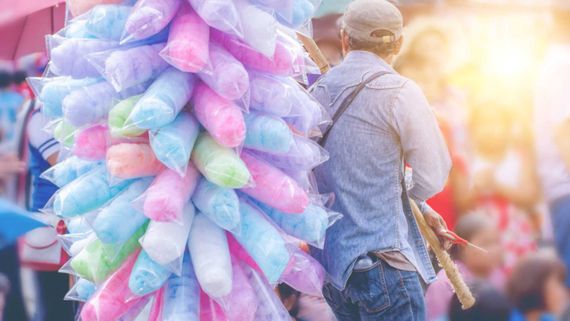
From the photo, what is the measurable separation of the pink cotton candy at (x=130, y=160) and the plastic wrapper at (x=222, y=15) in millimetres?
363

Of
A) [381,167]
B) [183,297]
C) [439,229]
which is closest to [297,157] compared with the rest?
[381,167]

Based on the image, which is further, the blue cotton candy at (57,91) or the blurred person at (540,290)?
the blurred person at (540,290)

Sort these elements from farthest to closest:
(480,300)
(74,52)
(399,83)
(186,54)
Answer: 1. (480,300)
2. (399,83)
3. (74,52)
4. (186,54)

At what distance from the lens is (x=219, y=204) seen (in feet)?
6.80

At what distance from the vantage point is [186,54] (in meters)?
2.02

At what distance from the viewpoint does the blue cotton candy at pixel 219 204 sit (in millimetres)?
2068

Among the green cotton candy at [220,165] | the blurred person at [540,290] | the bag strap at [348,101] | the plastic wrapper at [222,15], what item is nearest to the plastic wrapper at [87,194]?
the green cotton candy at [220,165]

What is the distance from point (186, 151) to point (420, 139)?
73 centimetres

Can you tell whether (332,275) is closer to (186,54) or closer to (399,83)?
(399,83)

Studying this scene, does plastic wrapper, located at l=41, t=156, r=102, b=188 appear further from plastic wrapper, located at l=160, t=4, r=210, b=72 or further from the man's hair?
the man's hair

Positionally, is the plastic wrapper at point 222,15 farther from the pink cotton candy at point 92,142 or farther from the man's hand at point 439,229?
the man's hand at point 439,229

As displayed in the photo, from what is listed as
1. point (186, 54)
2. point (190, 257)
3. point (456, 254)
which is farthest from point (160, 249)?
point (456, 254)

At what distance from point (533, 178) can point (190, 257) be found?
66.6 inches

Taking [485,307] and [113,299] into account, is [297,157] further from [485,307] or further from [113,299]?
[485,307]
